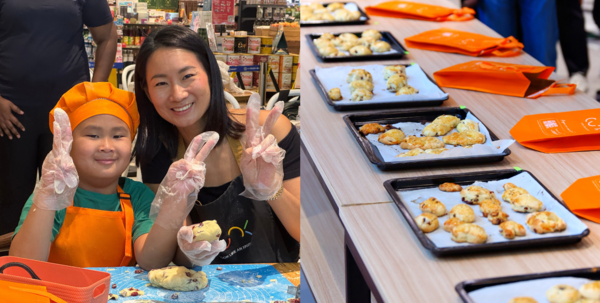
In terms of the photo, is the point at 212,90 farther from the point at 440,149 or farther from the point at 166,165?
the point at 440,149

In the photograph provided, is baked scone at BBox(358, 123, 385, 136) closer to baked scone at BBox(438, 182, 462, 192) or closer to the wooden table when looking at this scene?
the wooden table

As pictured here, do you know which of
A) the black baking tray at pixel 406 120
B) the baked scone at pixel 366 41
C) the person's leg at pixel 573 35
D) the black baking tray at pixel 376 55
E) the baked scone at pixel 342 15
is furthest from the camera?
the person's leg at pixel 573 35

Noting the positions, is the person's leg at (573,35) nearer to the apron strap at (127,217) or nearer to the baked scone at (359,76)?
the baked scone at (359,76)

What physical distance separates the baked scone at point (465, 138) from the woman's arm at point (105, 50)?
0.97 metres

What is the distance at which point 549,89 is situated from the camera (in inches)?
75.7

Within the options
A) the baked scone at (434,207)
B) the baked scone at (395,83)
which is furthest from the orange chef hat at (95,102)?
the baked scone at (395,83)

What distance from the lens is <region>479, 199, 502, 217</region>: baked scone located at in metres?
1.17

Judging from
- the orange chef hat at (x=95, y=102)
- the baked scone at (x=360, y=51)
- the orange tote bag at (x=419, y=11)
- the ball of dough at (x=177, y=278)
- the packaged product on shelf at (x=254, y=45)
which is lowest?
the ball of dough at (x=177, y=278)

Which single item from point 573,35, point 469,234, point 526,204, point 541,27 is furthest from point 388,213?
point 573,35

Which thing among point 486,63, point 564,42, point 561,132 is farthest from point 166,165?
point 564,42

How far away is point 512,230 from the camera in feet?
3.53

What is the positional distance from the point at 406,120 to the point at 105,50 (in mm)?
1011

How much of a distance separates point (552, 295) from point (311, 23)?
2.10 meters

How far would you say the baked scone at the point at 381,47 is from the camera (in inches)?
92.3
